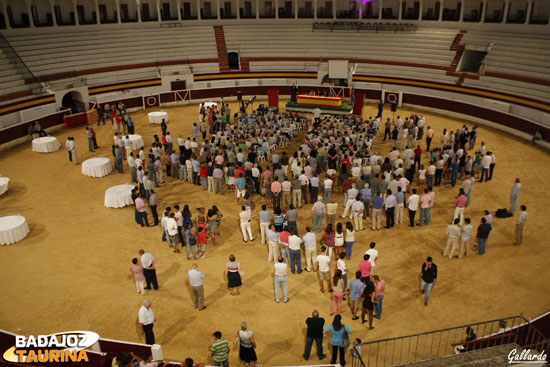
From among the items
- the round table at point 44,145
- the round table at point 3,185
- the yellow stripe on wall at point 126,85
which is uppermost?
the yellow stripe on wall at point 126,85

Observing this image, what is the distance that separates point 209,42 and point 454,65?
19924 millimetres

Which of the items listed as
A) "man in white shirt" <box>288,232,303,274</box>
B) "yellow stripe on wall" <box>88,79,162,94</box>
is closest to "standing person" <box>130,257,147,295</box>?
"man in white shirt" <box>288,232,303,274</box>

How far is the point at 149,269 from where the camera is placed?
43.7 feet

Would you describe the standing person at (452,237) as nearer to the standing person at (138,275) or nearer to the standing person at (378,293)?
the standing person at (378,293)

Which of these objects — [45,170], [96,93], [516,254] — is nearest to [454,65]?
[516,254]

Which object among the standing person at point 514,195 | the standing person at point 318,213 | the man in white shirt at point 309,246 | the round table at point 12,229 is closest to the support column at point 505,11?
the standing person at point 514,195

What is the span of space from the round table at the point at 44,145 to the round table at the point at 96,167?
434 centimetres

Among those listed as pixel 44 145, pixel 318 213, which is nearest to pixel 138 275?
pixel 318 213

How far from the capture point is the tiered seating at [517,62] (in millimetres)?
29500

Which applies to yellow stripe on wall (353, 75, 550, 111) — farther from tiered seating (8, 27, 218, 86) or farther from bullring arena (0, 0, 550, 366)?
tiered seating (8, 27, 218, 86)

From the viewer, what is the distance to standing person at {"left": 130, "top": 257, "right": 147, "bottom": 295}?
12.9 m

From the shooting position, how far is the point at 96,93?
109 feet

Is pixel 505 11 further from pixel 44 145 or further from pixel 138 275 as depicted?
pixel 138 275

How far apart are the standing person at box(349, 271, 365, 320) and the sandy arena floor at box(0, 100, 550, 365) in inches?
12.8
